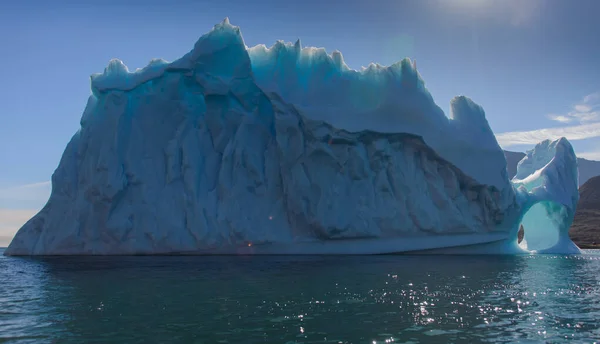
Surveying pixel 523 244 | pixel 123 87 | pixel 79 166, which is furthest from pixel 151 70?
pixel 523 244

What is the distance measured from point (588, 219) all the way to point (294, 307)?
71354 mm

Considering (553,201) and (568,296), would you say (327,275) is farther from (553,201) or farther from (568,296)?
(553,201)

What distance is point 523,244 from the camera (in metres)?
32.4

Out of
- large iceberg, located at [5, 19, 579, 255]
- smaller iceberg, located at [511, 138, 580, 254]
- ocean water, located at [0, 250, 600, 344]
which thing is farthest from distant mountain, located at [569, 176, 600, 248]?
ocean water, located at [0, 250, 600, 344]

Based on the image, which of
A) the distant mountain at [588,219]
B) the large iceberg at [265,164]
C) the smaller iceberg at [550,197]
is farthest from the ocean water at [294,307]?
the distant mountain at [588,219]

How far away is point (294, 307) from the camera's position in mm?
8523

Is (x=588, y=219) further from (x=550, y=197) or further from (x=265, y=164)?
(x=265, y=164)

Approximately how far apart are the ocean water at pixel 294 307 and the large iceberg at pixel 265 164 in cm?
699

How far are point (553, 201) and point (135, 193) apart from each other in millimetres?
21428

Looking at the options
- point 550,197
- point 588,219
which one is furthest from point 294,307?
point 588,219

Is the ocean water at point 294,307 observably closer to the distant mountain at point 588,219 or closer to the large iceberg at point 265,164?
the large iceberg at point 265,164

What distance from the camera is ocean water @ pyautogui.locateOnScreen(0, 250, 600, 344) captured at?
6.57m

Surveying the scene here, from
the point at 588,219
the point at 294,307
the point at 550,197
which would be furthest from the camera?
the point at 588,219

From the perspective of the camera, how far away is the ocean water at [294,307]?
21.5 feet
